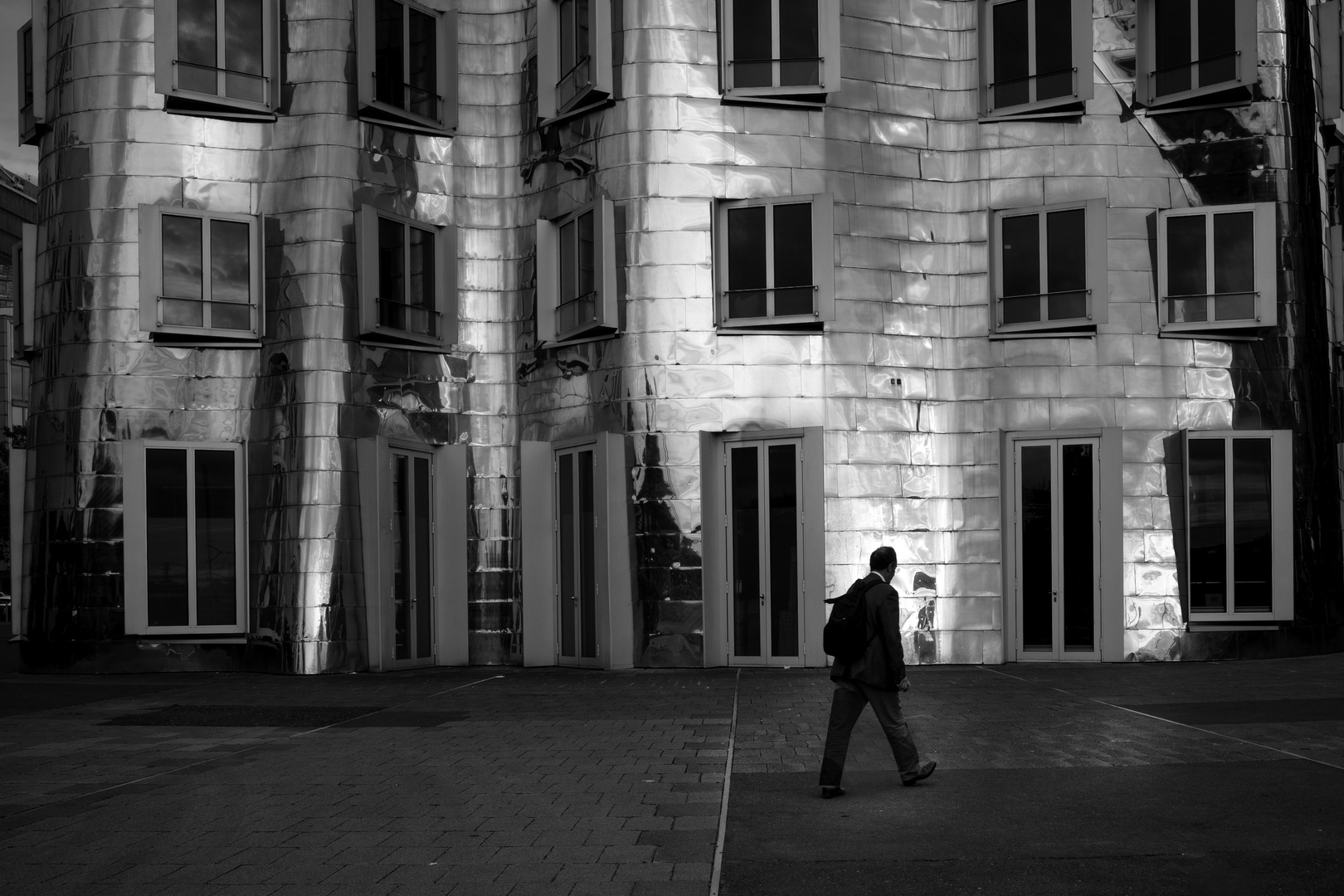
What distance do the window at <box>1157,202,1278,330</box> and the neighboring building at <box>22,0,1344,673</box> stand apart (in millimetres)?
56

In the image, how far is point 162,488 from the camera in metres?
19.1

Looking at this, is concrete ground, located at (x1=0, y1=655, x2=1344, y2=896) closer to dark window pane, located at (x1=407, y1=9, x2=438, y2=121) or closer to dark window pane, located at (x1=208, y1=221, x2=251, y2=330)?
dark window pane, located at (x1=208, y1=221, x2=251, y2=330)

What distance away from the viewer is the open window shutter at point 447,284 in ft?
66.6

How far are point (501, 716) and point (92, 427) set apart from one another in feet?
28.9

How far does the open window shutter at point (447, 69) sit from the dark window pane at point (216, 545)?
582 centimetres

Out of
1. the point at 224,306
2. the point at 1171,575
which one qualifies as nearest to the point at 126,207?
the point at 224,306

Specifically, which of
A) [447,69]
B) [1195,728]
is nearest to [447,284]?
[447,69]

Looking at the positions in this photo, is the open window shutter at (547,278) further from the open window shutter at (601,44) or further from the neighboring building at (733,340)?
the open window shutter at (601,44)

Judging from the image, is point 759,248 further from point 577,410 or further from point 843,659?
point 843,659

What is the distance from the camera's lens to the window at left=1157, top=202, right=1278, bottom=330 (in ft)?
62.6

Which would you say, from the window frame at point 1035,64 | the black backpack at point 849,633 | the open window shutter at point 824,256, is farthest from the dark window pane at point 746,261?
the black backpack at point 849,633

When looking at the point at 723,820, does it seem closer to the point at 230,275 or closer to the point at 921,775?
the point at 921,775

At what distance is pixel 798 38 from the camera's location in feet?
62.5

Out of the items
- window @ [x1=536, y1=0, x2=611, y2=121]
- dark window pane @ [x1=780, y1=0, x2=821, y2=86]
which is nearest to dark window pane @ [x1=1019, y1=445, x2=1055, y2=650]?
dark window pane @ [x1=780, y1=0, x2=821, y2=86]
